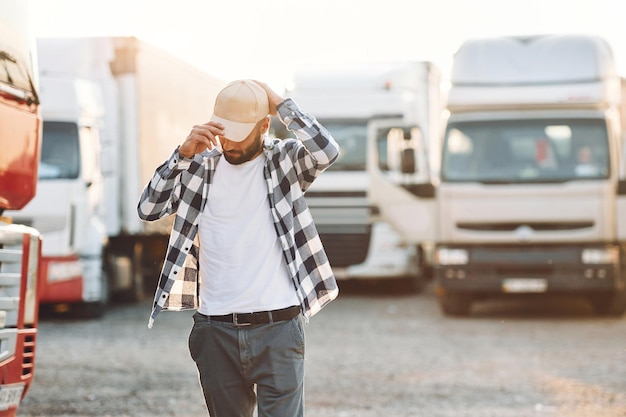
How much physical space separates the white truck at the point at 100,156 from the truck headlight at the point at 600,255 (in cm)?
587

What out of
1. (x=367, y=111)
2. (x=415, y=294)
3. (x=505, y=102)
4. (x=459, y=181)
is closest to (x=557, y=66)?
(x=505, y=102)

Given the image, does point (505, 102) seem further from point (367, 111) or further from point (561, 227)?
point (367, 111)

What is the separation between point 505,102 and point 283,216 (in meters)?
10.2

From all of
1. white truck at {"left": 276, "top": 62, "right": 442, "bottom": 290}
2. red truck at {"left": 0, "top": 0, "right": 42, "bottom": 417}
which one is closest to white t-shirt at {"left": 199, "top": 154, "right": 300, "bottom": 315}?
red truck at {"left": 0, "top": 0, "right": 42, "bottom": 417}

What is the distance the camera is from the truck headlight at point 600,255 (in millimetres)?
13875

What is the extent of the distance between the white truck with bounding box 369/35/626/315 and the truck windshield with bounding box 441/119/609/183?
0.01m

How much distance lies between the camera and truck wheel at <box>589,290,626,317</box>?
1441 centimetres

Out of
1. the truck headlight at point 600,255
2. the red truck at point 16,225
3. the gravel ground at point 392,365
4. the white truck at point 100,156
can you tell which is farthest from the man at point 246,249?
the truck headlight at point 600,255

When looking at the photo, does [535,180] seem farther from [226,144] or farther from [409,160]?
[226,144]

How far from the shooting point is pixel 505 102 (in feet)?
46.9

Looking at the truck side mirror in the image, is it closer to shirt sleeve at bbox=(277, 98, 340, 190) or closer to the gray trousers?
shirt sleeve at bbox=(277, 98, 340, 190)

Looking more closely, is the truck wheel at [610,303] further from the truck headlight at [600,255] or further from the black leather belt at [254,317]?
the black leather belt at [254,317]

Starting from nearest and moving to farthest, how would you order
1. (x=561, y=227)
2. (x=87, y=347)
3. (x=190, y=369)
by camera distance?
(x=190, y=369)
(x=87, y=347)
(x=561, y=227)

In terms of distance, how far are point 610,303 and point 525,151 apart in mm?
2202
